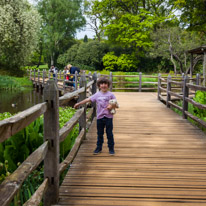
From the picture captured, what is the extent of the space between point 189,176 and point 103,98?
69.7 inches

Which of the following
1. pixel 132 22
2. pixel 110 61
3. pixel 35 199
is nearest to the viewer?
pixel 35 199

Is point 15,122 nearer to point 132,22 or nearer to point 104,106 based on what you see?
point 104,106

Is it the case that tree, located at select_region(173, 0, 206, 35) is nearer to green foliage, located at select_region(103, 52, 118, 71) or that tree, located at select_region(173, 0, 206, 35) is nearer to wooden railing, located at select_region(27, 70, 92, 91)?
wooden railing, located at select_region(27, 70, 92, 91)

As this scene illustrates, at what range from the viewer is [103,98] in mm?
4742

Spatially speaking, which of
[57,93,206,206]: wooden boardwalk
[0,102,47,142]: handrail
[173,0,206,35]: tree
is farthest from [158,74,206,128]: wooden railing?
[173,0,206,35]: tree

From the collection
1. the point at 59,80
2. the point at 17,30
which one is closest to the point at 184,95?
the point at 59,80

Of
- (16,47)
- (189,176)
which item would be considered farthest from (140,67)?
(189,176)

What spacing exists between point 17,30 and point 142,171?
86.9 ft

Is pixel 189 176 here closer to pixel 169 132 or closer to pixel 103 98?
pixel 103 98

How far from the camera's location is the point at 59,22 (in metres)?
43.3

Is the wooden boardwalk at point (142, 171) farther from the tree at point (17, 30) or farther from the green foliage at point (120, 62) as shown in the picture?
the green foliage at point (120, 62)

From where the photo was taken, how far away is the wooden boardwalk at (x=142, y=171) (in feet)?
10.5

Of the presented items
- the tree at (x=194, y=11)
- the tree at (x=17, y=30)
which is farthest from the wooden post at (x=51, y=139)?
the tree at (x=17, y=30)

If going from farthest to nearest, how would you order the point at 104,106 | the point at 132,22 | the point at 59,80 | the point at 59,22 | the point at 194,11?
the point at 59,22
the point at 132,22
the point at 59,80
the point at 194,11
the point at 104,106
